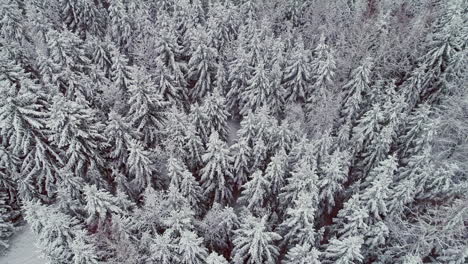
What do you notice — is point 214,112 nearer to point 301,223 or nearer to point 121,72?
point 121,72

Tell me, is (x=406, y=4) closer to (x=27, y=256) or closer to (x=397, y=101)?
(x=397, y=101)

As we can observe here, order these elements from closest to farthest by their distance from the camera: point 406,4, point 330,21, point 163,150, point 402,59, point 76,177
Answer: point 76,177, point 163,150, point 402,59, point 330,21, point 406,4

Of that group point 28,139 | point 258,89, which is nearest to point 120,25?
point 258,89

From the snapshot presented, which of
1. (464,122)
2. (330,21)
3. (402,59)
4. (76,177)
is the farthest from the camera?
(330,21)

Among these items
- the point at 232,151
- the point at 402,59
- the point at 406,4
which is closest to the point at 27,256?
the point at 232,151

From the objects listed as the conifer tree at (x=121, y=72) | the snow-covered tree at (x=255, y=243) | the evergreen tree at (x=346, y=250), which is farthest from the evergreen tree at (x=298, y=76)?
the evergreen tree at (x=346, y=250)

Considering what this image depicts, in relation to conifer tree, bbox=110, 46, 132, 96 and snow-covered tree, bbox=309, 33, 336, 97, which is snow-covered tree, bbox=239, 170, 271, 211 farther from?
conifer tree, bbox=110, 46, 132, 96

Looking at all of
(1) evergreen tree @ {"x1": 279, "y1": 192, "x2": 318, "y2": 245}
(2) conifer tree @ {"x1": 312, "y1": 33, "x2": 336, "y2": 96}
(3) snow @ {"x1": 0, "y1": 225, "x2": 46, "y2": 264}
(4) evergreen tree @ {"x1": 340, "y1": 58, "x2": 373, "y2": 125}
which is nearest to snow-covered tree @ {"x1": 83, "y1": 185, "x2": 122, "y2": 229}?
(3) snow @ {"x1": 0, "y1": 225, "x2": 46, "y2": 264}

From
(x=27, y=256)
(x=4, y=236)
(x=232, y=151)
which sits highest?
(x=232, y=151)
